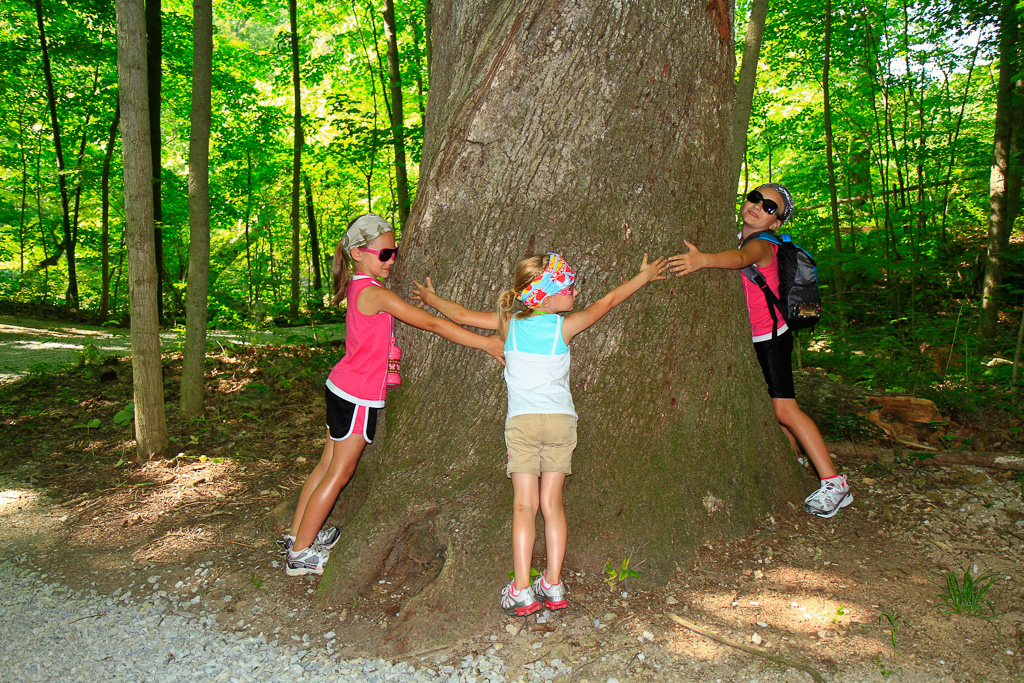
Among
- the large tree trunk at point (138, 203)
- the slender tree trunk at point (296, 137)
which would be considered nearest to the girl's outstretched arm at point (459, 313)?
the large tree trunk at point (138, 203)

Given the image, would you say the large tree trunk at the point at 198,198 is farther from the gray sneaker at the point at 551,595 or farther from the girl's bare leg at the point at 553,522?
the gray sneaker at the point at 551,595

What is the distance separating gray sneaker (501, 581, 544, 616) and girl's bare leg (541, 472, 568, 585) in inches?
4.4

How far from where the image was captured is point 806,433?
12.1 feet

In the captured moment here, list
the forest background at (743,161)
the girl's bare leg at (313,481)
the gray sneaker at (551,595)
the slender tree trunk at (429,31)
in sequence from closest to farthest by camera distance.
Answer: the gray sneaker at (551,595)
the girl's bare leg at (313,481)
the slender tree trunk at (429,31)
the forest background at (743,161)

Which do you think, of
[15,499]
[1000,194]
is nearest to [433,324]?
[15,499]

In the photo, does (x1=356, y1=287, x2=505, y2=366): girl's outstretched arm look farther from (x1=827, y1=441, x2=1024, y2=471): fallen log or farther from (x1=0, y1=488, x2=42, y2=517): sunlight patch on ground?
(x1=0, y1=488, x2=42, y2=517): sunlight patch on ground

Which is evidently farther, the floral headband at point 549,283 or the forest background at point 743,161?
the forest background at point 743,161

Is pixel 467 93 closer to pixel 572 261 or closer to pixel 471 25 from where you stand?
pixel 471 25

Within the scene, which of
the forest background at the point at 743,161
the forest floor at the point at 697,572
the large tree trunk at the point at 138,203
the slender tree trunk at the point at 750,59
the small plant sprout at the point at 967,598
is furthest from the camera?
the forest background at the point at 743,161

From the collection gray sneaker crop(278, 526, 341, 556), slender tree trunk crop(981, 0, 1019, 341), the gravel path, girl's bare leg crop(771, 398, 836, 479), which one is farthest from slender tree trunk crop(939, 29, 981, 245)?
the gravel path

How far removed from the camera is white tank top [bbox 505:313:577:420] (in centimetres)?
293

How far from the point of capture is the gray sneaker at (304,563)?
338 cm

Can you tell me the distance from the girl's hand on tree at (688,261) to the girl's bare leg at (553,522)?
4.05 feet

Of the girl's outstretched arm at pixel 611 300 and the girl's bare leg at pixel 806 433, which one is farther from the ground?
the girl's outstretched arm at pixel 611 300
